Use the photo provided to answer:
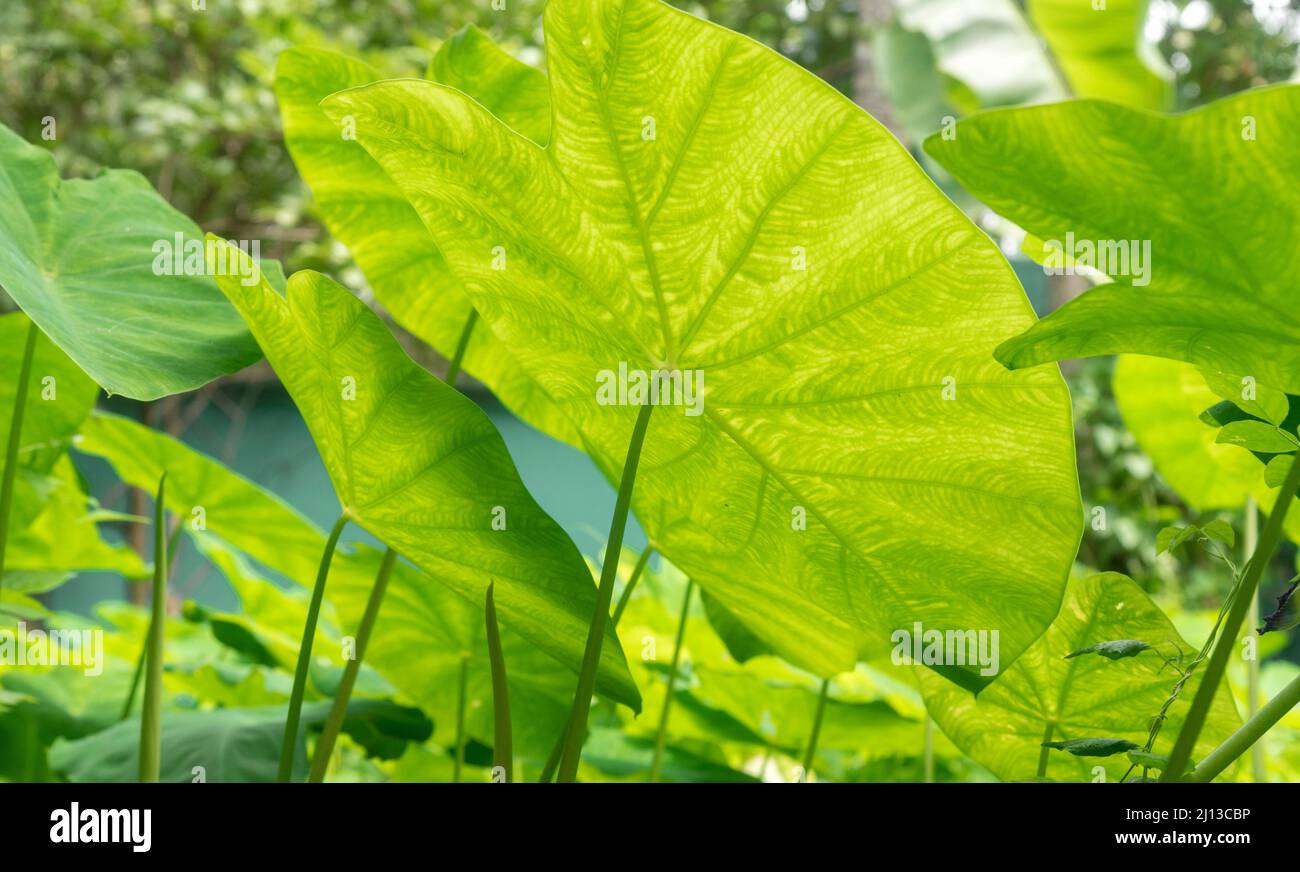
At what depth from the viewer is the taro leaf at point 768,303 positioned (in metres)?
0.40

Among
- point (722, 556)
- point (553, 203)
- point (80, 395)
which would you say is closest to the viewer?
point (553, 203)

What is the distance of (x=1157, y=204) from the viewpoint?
35 cm

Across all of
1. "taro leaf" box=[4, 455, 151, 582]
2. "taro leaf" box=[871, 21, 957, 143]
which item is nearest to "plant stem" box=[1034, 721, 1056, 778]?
"taro leaf" box=[4, 455, 151, 582]

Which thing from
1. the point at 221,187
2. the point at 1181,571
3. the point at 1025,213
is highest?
the point at 221,187

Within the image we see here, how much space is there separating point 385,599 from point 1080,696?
452 mm

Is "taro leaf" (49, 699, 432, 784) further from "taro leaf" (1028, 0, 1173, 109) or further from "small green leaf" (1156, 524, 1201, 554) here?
"taro leaf" (1028, 0, 1173, 109)

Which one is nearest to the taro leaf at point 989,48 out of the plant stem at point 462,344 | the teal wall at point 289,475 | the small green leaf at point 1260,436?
the teal wall at point 289,475

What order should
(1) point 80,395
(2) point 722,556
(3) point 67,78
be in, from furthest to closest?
(3) point 67,78 → (1) point 80,395 → (2) point 722,556

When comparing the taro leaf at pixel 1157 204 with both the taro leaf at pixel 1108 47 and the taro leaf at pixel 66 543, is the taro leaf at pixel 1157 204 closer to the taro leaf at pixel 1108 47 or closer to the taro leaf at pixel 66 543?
the taro leaf at pixel 66 543

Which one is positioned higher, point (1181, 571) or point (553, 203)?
point (553, 203)

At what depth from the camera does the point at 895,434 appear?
481 millimetres

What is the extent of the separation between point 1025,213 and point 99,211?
529 mm
